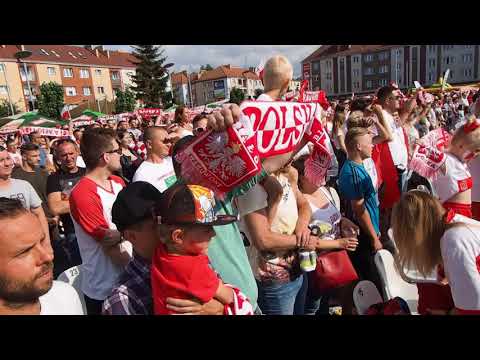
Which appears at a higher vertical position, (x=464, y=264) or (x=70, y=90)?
(x=70, y=90)

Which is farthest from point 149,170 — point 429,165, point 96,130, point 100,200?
point 429,165

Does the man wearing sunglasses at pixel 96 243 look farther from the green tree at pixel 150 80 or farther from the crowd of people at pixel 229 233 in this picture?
the green tree at pixel 150 80

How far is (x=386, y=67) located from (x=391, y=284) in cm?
6732

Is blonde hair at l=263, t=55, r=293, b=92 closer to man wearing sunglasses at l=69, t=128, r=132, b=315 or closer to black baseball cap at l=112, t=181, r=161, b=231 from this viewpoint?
black baseball cap at l=112, t=181, r=161, b=231

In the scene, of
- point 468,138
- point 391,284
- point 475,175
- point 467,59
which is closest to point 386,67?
point 467,59

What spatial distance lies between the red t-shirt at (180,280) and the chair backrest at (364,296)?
140 cm

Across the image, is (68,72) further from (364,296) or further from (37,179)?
(364,296)

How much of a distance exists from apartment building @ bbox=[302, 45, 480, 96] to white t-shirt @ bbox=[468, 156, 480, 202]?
53422mm

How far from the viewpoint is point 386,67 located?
6184cm

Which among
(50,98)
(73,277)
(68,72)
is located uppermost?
(68,72)

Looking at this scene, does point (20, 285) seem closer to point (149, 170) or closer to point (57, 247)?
point (149, 170)

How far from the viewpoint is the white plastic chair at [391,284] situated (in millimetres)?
2500

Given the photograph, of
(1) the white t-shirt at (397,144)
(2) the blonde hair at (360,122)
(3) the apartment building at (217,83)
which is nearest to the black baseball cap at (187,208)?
(2) the blonde hair at (360,122)
